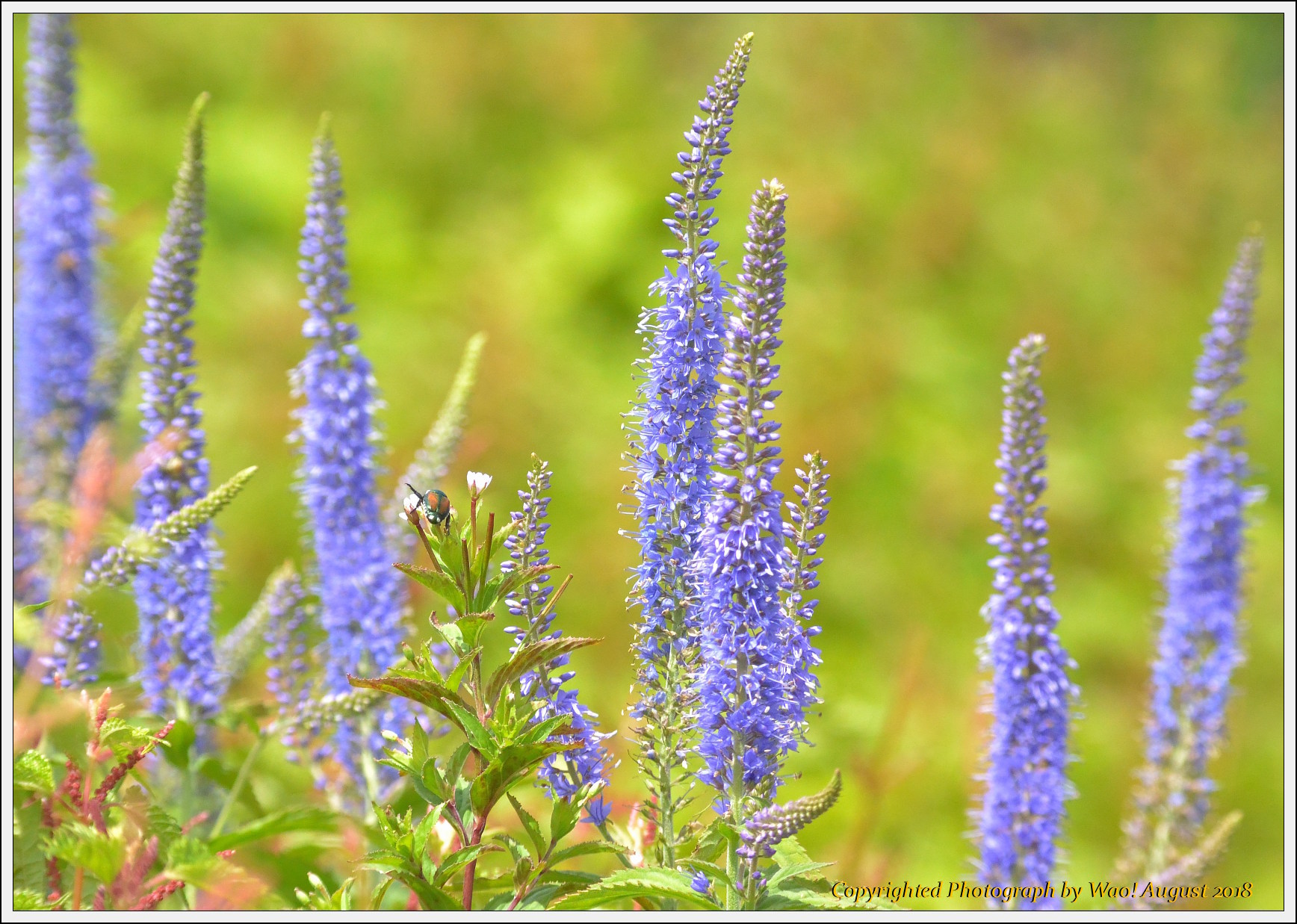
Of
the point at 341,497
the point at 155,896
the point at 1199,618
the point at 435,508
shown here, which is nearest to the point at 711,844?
the point at 435,508

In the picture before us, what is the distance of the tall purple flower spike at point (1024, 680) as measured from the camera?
6.94 ft

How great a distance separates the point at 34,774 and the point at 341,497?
90 centimetres

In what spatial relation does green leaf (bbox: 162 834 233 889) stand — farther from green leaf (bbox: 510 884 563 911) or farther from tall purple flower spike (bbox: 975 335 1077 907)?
Result: tall purple flower spike (bbox: 975 335 1077 907)

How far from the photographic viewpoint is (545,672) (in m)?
1.70

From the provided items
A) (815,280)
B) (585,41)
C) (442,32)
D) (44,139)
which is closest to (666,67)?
(585,41)

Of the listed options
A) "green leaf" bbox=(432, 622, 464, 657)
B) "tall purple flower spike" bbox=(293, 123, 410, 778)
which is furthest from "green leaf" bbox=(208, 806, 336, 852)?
"green leaf" bbox=(432, 622, 464, 657)

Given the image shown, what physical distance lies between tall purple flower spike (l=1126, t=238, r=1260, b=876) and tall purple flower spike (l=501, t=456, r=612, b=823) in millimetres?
1993

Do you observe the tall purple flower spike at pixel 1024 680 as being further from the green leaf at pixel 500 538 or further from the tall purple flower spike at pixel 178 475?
the tall purple flower spike at pixel 178 475

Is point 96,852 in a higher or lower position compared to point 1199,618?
lower

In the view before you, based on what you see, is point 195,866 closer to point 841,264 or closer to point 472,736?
point 472,736

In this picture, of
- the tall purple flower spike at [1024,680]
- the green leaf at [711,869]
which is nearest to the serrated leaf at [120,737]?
the green leaf at [711,869]

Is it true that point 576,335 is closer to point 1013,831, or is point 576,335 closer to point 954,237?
point 954,237

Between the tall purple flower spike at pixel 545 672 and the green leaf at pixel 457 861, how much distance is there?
0.53 ft

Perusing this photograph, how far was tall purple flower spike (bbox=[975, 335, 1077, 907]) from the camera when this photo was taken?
212 centimetres
